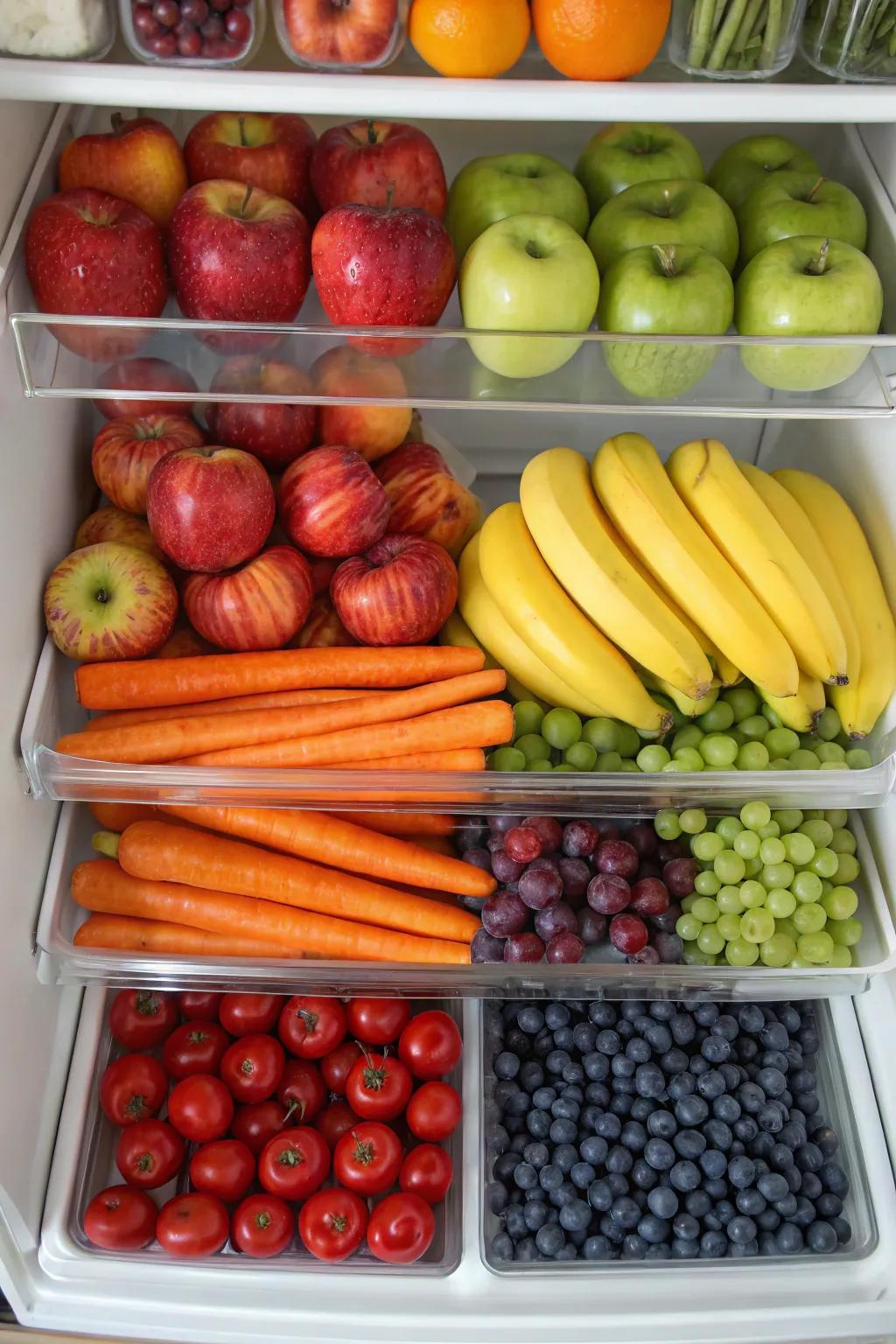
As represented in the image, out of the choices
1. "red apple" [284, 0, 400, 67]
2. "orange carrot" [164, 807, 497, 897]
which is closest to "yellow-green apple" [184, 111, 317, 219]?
"red apple" [284, 0, 400, 67]

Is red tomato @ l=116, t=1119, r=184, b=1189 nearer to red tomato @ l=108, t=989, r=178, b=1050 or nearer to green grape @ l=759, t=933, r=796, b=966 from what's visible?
red tomato @ l=108, t=989, r=178, b=1050

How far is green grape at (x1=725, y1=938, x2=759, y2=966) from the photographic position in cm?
116

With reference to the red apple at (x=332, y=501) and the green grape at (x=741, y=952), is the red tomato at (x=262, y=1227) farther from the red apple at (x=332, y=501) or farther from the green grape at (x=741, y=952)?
the red apple at (x=332, y=501)

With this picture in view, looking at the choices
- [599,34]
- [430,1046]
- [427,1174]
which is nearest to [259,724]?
[430,1046]

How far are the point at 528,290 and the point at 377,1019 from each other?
799mm

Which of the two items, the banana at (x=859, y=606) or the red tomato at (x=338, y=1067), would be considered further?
the red tomato at (x=338, y=1067)

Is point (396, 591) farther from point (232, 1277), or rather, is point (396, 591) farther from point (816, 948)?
point (232, 1277)

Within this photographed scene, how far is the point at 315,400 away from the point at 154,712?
408 millimetres

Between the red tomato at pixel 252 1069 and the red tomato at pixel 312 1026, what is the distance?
27 millimetres

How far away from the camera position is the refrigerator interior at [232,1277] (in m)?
1.11

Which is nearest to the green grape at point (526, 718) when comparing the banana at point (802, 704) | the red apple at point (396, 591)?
the red apple at point (396, 591)

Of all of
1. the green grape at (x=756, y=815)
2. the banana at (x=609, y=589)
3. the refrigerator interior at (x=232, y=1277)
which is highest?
the banana at (x=609, y=589)

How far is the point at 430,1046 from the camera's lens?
123 centimetres

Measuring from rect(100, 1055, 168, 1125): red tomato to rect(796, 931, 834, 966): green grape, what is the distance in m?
0.71
